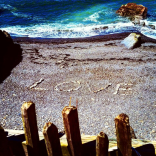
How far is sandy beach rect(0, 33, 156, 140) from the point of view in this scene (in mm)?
4363

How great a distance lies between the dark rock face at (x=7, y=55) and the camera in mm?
7332

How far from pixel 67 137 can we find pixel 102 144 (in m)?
0.25

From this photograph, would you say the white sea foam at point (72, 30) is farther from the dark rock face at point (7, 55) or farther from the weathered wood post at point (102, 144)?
the weathered wood post at point (102, 144)

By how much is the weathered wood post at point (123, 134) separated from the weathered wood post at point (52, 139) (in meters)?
0.43

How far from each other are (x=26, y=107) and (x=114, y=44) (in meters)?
10.0

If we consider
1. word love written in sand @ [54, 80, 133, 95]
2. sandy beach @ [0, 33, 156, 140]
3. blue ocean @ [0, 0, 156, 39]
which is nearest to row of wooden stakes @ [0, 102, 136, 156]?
sandy beach @ [0, 33, 156, 140]

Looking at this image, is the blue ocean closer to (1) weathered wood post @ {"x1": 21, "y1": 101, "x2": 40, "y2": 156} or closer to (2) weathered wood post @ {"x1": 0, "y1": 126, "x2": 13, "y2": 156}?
(1) weathered wood post @ {"x1": 21, "y1": 101, "x2": 40, "y2": 156}

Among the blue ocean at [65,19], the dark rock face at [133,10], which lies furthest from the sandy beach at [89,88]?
the dark rock face at [133,10]

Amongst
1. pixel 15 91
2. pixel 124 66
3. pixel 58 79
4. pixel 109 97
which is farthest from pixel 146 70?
pixel 15 91

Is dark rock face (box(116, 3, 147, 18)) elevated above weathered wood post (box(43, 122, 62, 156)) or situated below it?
above

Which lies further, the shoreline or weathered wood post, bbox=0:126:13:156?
the shoreline

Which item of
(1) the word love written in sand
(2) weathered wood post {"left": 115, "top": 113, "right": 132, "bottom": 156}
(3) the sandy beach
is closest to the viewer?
(2) weathered wood post {"left": 115, "top": 113, "right": 132, "bottom": 156}

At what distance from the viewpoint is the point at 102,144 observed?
1192mm

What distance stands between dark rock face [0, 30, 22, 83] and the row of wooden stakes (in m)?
5.75
